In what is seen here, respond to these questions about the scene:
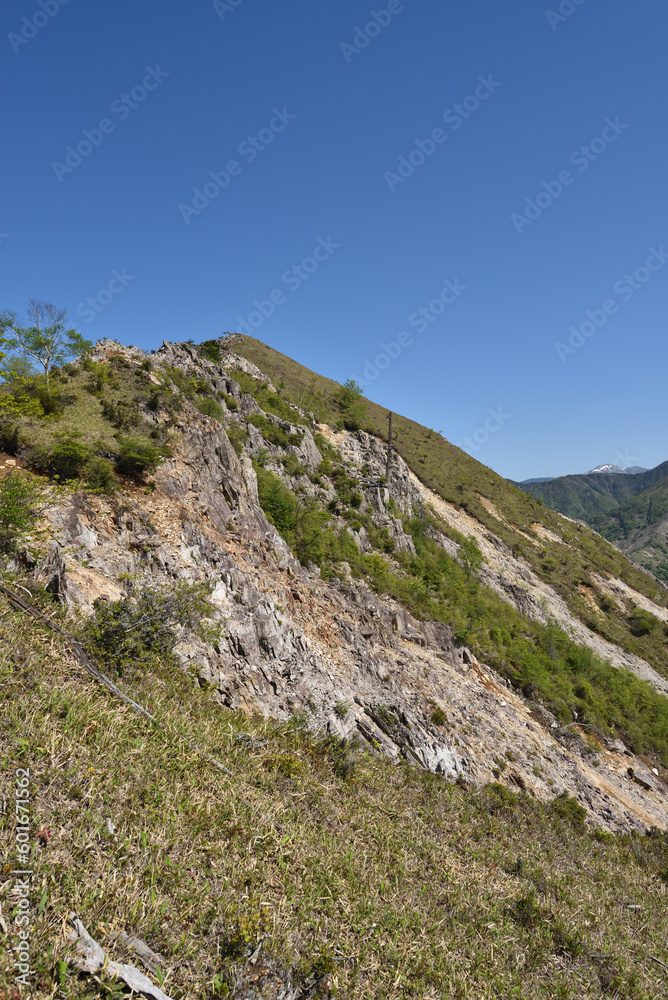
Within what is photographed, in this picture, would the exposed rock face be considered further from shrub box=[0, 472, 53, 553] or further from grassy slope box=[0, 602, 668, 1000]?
grassy slope box=[0, 602, 668, 1000]

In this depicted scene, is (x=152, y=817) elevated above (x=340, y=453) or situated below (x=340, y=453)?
below

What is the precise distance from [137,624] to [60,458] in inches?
244

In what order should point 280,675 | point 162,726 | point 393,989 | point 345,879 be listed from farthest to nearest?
point 280,675, point 162,726, point 345,879, point 393,989

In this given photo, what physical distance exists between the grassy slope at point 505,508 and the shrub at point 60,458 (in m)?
29.0

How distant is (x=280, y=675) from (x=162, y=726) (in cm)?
558

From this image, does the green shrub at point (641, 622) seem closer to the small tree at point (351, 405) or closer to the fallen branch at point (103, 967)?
the small tree at point (351, 405)

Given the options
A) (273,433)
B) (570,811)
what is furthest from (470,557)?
(570,811)

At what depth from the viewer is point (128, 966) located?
3037 mm

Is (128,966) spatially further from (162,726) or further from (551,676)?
(551,676)

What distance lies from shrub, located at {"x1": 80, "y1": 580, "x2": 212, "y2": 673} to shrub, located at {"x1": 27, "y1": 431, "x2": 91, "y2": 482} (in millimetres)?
3882

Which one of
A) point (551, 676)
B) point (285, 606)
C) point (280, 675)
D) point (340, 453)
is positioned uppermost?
point (340, 453)

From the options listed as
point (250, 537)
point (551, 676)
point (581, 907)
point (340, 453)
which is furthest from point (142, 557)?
point (340, 453)

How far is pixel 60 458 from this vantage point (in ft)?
35.7

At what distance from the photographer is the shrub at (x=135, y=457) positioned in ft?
40.2
